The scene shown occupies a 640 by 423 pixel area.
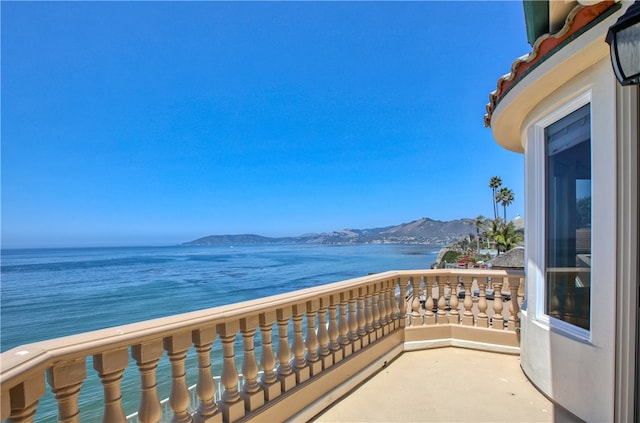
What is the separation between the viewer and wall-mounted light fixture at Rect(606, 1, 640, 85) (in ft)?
4.09

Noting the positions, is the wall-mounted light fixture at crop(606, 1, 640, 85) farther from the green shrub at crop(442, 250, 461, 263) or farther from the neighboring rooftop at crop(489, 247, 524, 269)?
the green shrub at crop(442, 250, 461, 263)

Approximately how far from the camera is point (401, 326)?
388 centimetres

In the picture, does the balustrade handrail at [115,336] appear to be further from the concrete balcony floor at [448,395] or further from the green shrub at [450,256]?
the green shrub at [450,256]

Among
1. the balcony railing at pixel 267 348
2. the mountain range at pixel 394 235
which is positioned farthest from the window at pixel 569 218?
the mountain range at pixel 394 235

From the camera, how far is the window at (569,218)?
2418 millimetres

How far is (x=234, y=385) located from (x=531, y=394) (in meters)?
2.63

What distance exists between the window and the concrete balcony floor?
791 mm

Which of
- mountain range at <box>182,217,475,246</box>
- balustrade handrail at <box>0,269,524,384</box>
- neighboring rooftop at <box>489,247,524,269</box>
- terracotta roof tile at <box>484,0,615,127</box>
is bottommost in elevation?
mountain range at <box>182,217,475,246</box>

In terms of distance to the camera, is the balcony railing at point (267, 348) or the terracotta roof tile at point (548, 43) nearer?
the balcony railing at point (267, 348)

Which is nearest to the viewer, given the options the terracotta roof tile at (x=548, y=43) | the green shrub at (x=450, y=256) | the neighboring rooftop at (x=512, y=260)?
the terracotta roof tile at (x=548, y=43)

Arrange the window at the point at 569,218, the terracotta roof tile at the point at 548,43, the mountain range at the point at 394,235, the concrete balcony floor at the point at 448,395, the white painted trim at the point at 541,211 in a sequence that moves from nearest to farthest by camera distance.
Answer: the terracotta roof tile at the point at 548,43 → the window at the point at 569,218 → the concrete balcony floor at the point at 448,395 → the white painted trim at the point at 541,211 → the mountain range at the point at 394,235

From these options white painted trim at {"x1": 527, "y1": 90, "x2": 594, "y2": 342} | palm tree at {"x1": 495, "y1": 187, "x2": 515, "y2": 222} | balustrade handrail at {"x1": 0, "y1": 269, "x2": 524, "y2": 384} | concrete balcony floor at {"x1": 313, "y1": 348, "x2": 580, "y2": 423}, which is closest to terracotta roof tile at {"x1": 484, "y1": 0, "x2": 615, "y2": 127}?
white painted trim at {"x1": 527, "y1": 90, "x2": 594, "y2": 342}

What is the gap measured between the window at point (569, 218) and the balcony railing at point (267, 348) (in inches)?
42.8

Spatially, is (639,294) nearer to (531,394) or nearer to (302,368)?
(531,394)
